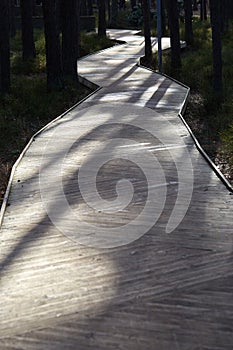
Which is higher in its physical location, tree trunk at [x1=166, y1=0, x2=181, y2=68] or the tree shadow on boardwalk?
tree trunk at [x1=166, y1=0, x2=181, y2=68]

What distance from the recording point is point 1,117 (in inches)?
506

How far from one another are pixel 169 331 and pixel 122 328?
0.30 metres

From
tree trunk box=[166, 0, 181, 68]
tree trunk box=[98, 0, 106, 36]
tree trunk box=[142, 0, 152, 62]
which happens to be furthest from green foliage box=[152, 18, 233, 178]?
tree trunk box=[98, 0, 106, 36]

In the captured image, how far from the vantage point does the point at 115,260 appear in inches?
195

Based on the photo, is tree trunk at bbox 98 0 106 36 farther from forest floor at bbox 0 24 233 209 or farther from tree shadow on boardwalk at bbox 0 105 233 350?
tree shadow on boardwalk at bbox 0 105 233 350

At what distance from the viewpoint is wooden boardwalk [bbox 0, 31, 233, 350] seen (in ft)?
12.7

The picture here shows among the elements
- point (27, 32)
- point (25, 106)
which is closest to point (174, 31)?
point (27, 32)

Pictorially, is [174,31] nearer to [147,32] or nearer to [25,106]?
[147,32]

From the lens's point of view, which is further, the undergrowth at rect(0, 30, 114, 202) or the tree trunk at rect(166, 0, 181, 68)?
the tree trunk at rect(166, 0, 181, 68)

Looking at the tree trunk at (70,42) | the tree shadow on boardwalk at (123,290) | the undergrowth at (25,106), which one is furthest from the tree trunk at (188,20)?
the tree shadow on boardwalk at (123,290)

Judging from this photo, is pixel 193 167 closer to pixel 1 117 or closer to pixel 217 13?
pixel 1 117

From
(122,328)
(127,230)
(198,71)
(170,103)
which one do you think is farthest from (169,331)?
(198,71)

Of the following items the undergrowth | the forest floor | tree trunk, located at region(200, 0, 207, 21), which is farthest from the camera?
tree trunk, located at region(200, 0, 207, 21)

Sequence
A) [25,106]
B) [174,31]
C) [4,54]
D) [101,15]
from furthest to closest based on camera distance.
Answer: [101,15]
[174,31]
[4,54]
[25,106]
